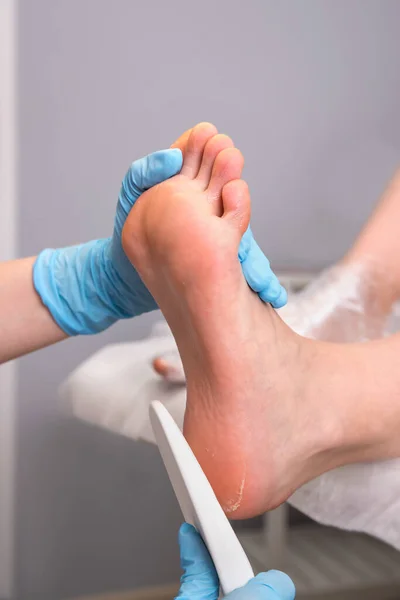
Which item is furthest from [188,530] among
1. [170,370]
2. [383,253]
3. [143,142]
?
[143,142]

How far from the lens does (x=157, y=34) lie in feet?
3.89

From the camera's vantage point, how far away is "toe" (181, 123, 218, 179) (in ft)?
1.75

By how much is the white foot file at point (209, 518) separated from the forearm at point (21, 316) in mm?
314

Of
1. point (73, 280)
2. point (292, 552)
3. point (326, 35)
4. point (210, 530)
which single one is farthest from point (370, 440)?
point (326, 35)

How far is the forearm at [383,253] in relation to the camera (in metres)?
0.82

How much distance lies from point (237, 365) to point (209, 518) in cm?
12

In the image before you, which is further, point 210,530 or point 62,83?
point 62,83

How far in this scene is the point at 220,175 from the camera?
0.50 meters

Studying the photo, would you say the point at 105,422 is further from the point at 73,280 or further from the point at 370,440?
the point at 370,440

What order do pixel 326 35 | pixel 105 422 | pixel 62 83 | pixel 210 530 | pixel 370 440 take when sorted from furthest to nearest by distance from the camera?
pixel 326 35 → pixel 62 83 → pixel 105 422 → pixel 370 440 → pixel 210 530

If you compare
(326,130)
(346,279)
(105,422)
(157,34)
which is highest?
(157,34)

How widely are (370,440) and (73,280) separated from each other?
1.22 ft

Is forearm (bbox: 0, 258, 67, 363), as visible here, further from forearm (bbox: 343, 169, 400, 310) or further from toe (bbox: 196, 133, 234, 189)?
forearm (bbox: 343, 169, 400, 310)

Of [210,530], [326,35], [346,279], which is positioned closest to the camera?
[210,530]
